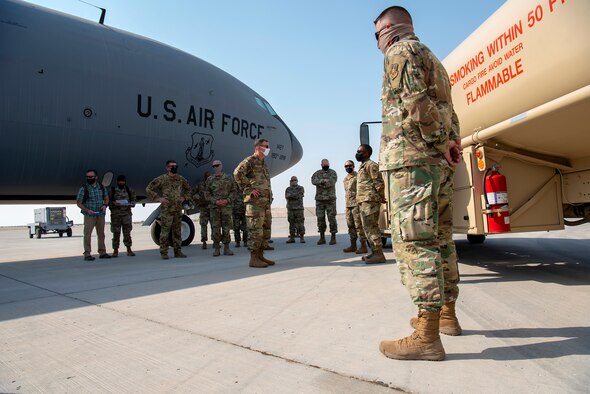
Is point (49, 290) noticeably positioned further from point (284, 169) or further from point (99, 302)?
point (284, 169)

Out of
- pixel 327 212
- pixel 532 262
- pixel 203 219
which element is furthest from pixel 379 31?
pixel 203 219

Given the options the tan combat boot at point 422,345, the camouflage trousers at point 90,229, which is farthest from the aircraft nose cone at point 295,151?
the tan combat boot at point 422,345

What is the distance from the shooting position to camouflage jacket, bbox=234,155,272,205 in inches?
209

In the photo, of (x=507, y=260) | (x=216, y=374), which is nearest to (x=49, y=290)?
(x=216, y=374)

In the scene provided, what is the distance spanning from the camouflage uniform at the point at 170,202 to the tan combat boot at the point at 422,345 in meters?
5.40

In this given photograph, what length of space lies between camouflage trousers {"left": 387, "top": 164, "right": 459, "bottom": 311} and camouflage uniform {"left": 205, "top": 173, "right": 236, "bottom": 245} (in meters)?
5.16

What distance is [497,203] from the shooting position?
3.37 metres

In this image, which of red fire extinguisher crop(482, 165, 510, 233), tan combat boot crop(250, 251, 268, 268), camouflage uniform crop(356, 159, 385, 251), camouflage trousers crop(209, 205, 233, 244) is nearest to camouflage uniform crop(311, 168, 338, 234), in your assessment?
camouflage trousers crop(209, 205, 233, 244)

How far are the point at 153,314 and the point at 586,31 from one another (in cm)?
339

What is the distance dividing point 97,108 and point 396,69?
558cm

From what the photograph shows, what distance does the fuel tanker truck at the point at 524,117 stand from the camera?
256cm

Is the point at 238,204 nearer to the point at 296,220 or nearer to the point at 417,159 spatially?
the point at 296,220

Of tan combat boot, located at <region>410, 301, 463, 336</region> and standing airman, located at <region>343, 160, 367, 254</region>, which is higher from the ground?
standing airman, located at <region>343, 160, 367, 254</region>

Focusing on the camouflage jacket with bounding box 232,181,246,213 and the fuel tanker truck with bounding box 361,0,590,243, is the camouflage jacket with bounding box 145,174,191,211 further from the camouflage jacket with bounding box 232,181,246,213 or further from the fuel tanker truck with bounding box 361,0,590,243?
the fuel tanker truck with bounding box 361,0,590,243
